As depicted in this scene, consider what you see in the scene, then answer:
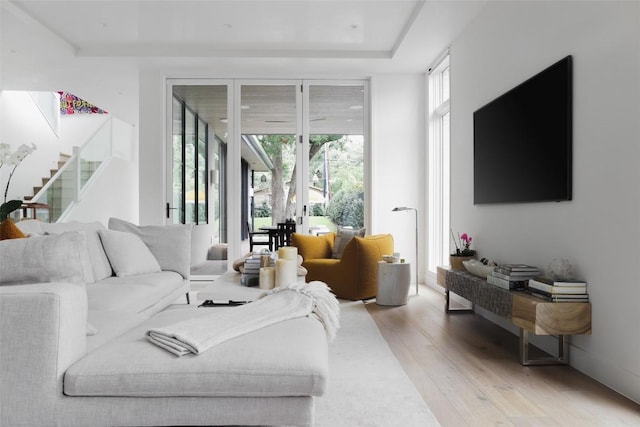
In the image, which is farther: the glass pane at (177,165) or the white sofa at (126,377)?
the glass pane at (177,165)

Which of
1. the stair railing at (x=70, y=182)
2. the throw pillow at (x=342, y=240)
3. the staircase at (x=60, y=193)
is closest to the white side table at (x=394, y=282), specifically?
the throw pillow at (x=342, y=240)

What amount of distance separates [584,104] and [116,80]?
6.07 m

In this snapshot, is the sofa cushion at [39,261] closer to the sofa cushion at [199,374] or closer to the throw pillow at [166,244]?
the sofa cushion at [199,374]

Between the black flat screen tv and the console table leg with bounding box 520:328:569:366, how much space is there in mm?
864

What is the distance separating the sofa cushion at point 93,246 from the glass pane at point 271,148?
2635 mm

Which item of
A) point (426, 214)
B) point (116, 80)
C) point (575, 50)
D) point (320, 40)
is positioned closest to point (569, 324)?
point (575, 50)

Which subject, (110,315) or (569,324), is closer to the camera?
(110,315)

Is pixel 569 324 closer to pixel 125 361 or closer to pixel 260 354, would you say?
pixel 260 354

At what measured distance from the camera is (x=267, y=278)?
10.6 ft

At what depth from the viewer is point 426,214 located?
615cm

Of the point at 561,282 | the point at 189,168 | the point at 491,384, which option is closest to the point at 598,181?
the point at 561,282

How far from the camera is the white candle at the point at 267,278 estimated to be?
10.6 feet

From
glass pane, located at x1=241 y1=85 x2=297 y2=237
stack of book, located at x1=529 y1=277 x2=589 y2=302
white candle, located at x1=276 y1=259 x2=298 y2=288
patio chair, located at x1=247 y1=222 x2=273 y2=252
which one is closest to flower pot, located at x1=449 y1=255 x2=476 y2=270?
stack of book, located at x1=529 y1=277 x2=589 y2=302

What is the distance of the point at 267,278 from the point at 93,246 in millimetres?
1368
